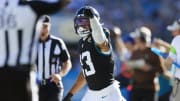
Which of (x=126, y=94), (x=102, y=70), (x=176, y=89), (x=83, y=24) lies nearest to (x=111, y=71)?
(x=102, y=70)

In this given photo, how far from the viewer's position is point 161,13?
19.2 meters

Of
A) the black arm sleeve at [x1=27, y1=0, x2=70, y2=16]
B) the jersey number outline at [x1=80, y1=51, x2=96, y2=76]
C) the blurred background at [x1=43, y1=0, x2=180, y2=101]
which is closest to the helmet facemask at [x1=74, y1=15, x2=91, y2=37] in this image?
the jersey number outline at [x1=80, y1=51, x2=96, y2=76]

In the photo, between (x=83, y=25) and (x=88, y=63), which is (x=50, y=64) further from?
(x=83, y=25)

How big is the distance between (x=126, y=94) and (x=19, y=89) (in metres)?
5.15

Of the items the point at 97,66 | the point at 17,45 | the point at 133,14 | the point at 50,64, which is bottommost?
the point at 133,14

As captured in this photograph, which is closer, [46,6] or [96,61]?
[46,6]

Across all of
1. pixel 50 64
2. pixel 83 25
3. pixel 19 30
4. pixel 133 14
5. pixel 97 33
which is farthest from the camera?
pixel 133 14

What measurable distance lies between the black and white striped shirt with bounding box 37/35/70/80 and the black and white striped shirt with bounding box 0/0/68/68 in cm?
346

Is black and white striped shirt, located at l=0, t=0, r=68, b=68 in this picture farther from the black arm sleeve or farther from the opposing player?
the opposing player

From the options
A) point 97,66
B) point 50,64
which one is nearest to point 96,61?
point 97,66

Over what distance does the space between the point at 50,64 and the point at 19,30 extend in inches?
140

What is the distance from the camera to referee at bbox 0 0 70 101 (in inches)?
157

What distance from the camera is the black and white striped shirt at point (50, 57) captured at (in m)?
7.52

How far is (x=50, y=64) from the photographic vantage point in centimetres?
754
